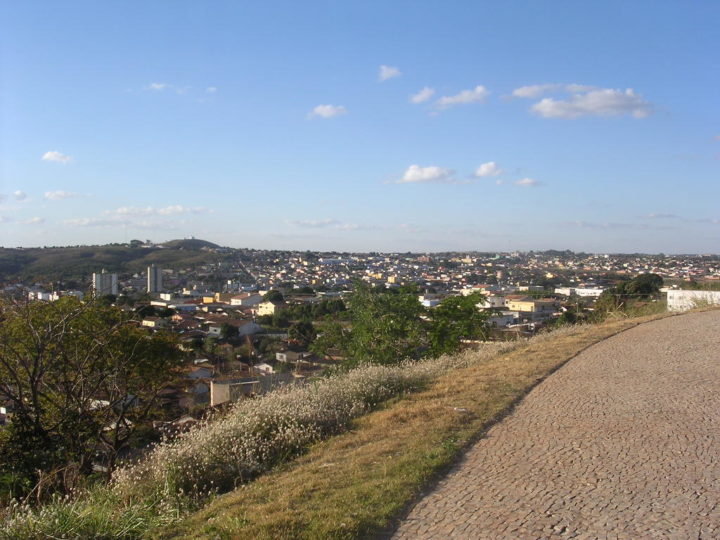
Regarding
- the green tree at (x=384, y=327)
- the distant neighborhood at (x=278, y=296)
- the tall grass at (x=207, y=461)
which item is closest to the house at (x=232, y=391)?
the distant neighborhood at (x=278, y=296)

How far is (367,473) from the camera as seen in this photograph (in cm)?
488

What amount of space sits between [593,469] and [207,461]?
10.5 feet

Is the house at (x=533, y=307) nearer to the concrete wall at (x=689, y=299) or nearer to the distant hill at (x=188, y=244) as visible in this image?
the concrete wall at (x=689, y=299)

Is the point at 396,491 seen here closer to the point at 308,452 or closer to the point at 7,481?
the point at 308,452

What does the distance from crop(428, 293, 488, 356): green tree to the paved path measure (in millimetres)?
6363

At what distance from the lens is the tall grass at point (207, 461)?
13.3 feet

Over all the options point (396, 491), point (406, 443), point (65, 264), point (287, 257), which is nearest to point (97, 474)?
point (406, 443)

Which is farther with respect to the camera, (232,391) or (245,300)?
(245,300)

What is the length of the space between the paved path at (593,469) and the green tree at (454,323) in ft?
20.9

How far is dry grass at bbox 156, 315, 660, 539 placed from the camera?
3.87 meters

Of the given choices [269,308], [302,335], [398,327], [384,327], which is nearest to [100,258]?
[269,308]

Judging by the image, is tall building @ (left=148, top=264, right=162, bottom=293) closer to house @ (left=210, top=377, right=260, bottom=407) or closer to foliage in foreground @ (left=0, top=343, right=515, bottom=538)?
house @ (left=210, top=377, right=260, bottom=407)

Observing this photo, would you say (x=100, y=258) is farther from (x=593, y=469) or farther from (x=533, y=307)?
(x=593, y=469)

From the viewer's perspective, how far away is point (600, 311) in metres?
21.0
